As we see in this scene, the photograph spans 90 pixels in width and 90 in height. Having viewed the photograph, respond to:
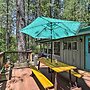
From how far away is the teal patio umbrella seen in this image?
21.2 ft

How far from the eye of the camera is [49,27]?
7043 millimetres

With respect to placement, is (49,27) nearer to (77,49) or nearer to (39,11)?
(77,49)

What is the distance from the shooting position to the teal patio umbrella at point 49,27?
6.45 meters

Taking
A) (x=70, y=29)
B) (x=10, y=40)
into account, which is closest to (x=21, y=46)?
(x=70, y=29)

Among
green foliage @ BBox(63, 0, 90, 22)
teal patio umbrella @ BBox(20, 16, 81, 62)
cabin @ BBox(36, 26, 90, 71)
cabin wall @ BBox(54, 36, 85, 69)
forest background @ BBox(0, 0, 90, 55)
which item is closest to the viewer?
teal patio umbrella @ BBox(20, 16, 81, 62)

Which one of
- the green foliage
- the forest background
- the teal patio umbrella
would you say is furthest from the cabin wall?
the green foliage

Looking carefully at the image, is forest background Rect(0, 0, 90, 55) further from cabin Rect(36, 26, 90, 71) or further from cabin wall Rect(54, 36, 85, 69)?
cabin wall Rect(54, 36, 85, 69)

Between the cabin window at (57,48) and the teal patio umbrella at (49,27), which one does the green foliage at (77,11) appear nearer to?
the cabin window at (57,48)

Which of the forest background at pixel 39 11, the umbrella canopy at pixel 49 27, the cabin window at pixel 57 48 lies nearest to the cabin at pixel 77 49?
the cabin window at pixel 57 48

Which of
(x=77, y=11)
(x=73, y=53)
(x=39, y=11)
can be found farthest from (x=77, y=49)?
(x=39, y=11)

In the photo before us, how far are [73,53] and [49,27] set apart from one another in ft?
17.0

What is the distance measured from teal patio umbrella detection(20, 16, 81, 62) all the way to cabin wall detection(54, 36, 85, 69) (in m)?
3.65

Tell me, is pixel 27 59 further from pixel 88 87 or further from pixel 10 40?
pixel 10 40

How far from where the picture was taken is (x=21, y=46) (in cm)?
1096
